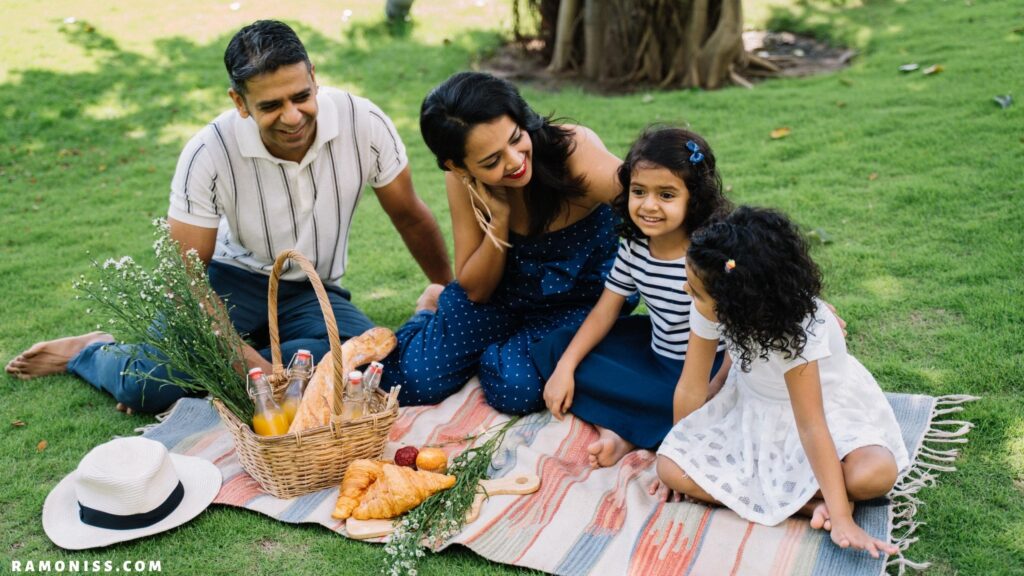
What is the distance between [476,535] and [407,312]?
6.96ft

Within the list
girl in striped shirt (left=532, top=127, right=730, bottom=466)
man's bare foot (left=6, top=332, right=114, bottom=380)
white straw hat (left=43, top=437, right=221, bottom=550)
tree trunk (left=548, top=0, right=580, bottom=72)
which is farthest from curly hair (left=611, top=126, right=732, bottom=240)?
tree trunk (left=548, top=0, right=580, bottom=72)

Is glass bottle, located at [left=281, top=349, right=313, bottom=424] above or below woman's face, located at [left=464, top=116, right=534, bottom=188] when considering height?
below

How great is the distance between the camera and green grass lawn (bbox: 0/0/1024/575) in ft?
10.4

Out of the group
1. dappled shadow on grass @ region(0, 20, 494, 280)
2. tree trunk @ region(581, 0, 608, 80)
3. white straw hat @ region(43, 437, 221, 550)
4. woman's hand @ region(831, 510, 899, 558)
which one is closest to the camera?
woman's hand @ region(831, 510, 899, 558)

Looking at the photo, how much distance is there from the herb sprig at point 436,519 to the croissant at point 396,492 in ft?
0.10

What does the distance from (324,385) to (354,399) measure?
12cm

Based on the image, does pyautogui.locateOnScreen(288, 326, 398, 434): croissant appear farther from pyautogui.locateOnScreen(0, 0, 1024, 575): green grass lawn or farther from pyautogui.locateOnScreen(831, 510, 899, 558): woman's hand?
pyautogui.locateOnScreen(831, 510, 899, 558): woman's hand

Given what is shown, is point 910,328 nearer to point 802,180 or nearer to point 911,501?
point 911,501

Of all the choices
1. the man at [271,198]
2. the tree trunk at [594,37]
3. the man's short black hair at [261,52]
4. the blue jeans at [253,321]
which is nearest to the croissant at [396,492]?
the man at [271,198]

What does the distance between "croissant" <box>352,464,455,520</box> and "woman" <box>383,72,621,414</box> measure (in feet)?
2.40

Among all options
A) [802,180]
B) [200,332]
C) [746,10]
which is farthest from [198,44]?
[200,332]

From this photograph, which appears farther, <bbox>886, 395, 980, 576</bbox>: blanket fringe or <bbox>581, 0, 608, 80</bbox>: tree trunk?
<bbox>581, 0, 608, 80</bbox>: tree trunk

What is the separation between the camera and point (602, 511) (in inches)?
126

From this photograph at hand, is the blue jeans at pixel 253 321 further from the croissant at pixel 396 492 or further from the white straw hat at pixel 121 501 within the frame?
the croissant at pixel 396 492
